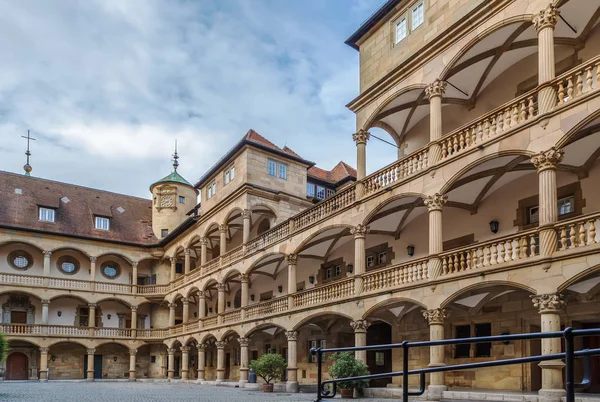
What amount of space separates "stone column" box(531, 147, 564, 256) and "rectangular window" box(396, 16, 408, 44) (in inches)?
342

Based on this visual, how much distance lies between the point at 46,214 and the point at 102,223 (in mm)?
4149


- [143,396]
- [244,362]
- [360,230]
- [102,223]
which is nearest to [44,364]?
[102,223]

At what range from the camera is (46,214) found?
4069cm

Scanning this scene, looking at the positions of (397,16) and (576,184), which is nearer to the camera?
(576,184)

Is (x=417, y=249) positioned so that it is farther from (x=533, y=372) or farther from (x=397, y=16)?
(x=397, y=16)

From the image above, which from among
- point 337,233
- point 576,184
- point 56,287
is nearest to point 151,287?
point 56,287

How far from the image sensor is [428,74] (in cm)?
1873

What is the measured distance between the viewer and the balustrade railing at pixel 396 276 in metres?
17.4

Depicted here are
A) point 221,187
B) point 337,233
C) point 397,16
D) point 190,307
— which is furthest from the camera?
point 190,307

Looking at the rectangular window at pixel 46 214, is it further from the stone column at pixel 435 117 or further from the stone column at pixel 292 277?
the stone column at pixel 435 117

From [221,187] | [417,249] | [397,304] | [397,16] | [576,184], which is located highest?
[397,16]

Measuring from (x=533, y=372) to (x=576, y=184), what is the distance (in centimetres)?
546

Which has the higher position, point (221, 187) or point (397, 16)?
point (397, 16)

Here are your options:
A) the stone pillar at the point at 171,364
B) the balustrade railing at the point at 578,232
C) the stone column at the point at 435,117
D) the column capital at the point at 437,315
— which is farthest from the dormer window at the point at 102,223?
the balustrade railing at the point at 578,232
